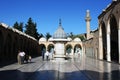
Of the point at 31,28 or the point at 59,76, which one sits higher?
the point at 31,28

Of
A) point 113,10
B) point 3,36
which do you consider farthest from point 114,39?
point 3,36

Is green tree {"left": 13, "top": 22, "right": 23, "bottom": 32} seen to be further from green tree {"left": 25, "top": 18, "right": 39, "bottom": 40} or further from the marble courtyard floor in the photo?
the marble courtyard floor

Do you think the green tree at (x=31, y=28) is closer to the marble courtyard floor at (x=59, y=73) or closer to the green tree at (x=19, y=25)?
the green tree at (x=19, y=25)

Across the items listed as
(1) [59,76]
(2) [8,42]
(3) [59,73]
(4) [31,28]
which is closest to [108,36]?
(2) [8,42]

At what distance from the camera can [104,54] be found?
4212 centimetres

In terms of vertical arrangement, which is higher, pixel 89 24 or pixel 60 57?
pixel 89 24

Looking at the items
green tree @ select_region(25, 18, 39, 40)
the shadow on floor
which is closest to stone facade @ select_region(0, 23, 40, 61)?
the shadow on floor

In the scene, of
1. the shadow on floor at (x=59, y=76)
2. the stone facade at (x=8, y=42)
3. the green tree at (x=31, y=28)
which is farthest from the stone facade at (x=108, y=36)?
the green tree at (x=31, y=28)

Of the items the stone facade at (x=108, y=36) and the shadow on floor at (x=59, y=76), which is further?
the stone facade at (x=108, y=36)

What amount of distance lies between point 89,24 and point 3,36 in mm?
46781

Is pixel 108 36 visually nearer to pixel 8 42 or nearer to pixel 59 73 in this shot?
pixel 8 42

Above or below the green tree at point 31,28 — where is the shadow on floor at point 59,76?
below

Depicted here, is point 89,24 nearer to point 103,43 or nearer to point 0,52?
point 103,43

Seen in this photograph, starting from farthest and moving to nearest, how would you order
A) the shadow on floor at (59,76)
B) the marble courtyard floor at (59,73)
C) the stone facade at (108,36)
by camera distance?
the stone facade at (108,36)
the marble courtyard floor at (59,73)
the shadow on floor at (59,76)
